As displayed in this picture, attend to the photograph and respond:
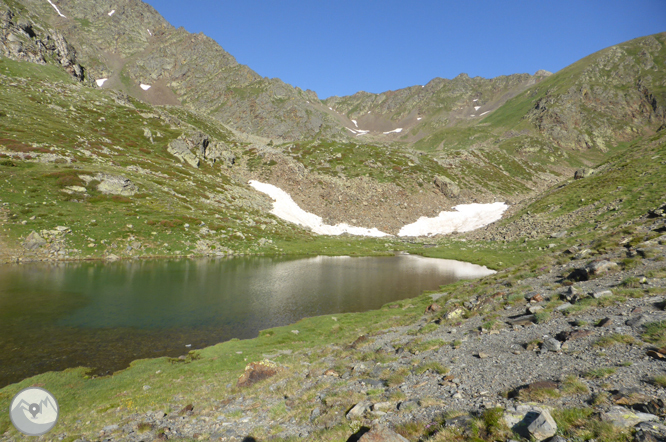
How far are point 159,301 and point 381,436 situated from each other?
1373 inches

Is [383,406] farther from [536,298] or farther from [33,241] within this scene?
[33,241]

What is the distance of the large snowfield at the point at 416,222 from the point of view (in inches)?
4245

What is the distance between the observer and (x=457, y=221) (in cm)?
11500

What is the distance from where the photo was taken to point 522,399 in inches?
385

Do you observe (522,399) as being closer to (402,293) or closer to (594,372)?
(594,372)

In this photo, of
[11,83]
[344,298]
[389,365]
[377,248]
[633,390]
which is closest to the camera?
[633,390]

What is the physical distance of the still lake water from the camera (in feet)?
77.9

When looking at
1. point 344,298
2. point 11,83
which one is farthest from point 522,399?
point 11,83

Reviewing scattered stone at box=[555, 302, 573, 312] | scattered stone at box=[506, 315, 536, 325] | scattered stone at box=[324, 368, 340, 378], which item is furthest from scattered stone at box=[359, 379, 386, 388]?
scattered stone at box=[555, 302, 573, 312]

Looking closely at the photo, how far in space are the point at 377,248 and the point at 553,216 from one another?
4688cm

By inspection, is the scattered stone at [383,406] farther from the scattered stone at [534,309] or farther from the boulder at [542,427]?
the scattered stone at [534,309]

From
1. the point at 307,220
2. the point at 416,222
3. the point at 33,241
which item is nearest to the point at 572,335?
the point at 33,241

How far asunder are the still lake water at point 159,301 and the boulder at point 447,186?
3066 inches

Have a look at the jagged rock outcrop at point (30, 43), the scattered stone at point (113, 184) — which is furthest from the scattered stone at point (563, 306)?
the jagged rock outcrop at point (30, 43)
